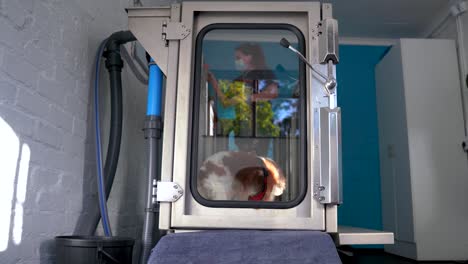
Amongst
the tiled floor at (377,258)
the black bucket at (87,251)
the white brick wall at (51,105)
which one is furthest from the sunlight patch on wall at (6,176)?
the tiled floor at (377,258)

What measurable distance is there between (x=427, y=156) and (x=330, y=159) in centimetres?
233

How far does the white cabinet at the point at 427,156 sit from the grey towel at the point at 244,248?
2.28 m

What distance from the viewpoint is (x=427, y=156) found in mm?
3201

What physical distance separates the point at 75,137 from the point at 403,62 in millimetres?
2898

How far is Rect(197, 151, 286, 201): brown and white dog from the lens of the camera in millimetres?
1351

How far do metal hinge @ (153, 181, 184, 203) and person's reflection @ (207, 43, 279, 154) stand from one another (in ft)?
1.00

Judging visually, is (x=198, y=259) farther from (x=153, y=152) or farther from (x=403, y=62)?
(x=403, y=62)

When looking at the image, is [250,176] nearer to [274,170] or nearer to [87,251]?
[274,170]

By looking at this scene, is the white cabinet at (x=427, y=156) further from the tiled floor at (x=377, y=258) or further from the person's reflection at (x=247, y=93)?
the person's reflection at (x=247, y=93)

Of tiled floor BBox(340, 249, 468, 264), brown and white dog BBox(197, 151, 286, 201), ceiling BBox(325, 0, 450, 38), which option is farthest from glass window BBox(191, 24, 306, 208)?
ceiling BBox(325, 0, 450, 38)

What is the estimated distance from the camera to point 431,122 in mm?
3246

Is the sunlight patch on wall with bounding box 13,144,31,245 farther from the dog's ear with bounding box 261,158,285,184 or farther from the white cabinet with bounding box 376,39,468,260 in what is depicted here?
the white cabinet with bounding box 376,39,468,260

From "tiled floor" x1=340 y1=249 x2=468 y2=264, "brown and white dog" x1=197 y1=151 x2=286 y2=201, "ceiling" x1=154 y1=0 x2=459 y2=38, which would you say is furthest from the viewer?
"ceiling" x1=154 y1=0 x2=459 y2=38

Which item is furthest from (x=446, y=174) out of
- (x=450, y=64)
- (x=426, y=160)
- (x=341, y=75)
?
(x=341, y=75)
